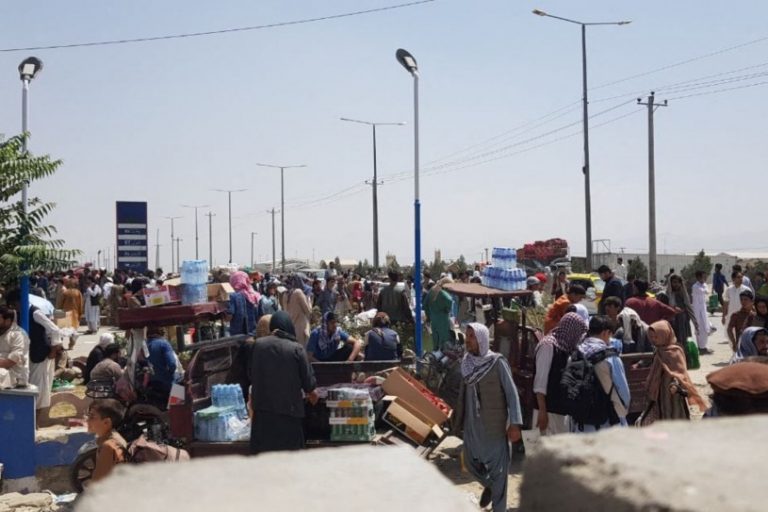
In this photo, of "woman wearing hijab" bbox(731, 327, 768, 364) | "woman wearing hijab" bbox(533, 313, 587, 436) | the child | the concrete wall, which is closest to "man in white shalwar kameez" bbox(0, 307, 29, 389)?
the child

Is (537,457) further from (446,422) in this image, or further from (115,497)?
(446,422)

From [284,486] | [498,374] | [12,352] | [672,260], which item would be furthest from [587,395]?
[672,260]

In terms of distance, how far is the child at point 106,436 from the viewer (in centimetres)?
583

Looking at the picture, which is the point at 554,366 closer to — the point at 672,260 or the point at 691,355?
the point at 691,355

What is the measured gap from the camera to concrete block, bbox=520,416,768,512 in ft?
3.45

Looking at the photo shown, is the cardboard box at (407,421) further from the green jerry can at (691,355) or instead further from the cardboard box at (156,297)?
the green jerry can at (691,355)

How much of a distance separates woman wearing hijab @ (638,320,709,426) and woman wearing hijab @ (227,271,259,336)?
275 inches

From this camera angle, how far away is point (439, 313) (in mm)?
15289

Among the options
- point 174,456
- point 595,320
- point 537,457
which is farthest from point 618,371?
point 537,457

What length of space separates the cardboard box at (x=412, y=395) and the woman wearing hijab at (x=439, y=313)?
20.0 feet

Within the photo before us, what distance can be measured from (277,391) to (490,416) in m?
1.73

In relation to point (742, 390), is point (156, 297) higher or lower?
higher

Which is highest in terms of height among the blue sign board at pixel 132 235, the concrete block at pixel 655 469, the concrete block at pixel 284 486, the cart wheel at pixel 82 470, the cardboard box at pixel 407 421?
the blue sign board at pixel 132 235

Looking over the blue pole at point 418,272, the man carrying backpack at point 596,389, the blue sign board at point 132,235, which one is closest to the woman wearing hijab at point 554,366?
the man carrying backpack at point 596,389
